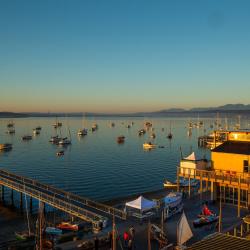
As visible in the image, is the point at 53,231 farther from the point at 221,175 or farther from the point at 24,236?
the point at 221,175

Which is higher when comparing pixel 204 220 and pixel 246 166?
pixel 246 166

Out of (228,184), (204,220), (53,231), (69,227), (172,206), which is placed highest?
(228,184)

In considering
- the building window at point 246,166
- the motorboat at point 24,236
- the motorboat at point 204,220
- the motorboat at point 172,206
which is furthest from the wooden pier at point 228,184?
the motorboat at point 24,236

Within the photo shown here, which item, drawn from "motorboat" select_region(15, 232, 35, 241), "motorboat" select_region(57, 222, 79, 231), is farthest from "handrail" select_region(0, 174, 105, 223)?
"motorboat" select_region(15, 232, 35, 241)

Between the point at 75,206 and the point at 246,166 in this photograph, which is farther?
the point at 75,206

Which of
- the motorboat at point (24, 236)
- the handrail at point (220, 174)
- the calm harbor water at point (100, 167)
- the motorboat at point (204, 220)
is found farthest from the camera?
the calm harbor water at point (100, 167)

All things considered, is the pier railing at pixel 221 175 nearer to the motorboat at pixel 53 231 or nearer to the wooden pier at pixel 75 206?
the wooden pier at pixel 75 206

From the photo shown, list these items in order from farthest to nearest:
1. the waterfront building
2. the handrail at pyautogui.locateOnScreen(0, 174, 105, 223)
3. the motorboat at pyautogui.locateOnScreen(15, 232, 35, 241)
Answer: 1. the waterfront building
2. the handrail at pyautogui.locateOnScreen(0, 174, 105, 223)
3. the motorboat at pyautogui.locateOnScreen(15, 232, 35, 241)

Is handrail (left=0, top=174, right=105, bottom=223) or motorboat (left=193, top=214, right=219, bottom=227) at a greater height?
motorboat (left=193, top=214, right=219, bottom=227)

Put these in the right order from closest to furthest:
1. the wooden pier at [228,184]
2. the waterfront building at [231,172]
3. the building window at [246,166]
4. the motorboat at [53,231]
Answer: the motorboat at [53,231], the wooden pier at [228,184], the waterfront building at [231,172], the building window at [246,166]

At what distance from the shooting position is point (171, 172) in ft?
252

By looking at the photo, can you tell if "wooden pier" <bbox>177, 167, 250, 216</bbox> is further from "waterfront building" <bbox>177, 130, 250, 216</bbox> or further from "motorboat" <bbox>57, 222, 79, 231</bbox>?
"motorboat" <bbox>57, 222, 79, 231</bbox>

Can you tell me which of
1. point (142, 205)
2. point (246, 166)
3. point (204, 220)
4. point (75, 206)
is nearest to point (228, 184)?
point (246, 166)

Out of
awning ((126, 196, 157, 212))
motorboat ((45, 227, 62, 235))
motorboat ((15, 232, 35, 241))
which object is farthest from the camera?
motorboat ((15, 232, 35, 241))
